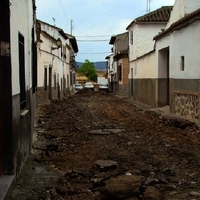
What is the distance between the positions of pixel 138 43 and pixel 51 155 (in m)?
26.3

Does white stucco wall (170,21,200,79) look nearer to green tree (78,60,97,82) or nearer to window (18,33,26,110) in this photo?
window (18,33,26,110)

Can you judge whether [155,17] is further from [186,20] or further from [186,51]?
[186,20]

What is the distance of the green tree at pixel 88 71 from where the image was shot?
102331 mm

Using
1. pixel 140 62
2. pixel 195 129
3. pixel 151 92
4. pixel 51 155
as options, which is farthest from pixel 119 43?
pixel 51 155

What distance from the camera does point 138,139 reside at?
1060 centimetres

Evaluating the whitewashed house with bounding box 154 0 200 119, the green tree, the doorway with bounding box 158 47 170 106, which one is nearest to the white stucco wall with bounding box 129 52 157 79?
the doorway with bounding box 158 47 170 106

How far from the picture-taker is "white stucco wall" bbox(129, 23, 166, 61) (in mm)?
33281

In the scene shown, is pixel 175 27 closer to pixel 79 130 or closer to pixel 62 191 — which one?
pixel 79 130

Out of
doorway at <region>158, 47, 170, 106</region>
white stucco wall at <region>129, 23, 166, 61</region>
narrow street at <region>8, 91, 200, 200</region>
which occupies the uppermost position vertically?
white stucco wall at <region>129, 23, 166, 61</region>

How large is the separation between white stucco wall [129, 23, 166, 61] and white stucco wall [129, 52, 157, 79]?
156 cm

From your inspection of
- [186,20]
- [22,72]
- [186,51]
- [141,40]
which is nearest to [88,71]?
[141,40]

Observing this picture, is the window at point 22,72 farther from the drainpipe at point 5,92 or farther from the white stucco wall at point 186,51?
the white stucco wall at point 186,51

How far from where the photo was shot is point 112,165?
23.4 feet

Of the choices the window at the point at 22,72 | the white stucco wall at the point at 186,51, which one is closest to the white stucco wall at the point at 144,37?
the white stucco wall at the point at 186,51
